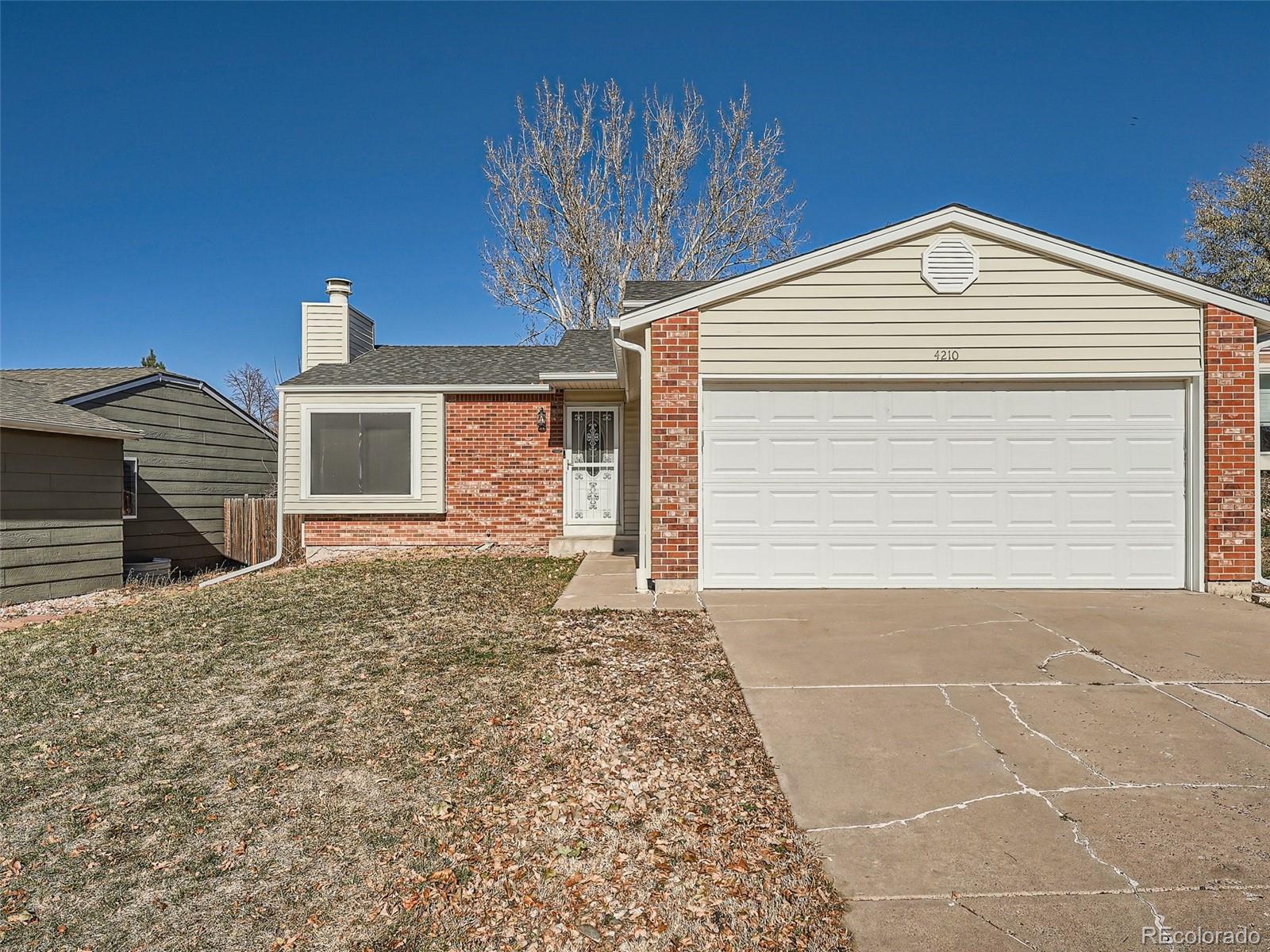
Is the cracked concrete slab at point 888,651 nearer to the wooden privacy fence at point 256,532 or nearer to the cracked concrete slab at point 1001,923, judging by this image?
the cracked concrete slab at point 1001,923

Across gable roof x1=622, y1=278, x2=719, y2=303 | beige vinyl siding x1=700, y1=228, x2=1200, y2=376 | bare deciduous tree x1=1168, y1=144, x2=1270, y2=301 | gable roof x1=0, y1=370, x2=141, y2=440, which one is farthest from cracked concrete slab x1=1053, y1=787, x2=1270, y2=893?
bare deciduous tree x1=1168, y1=144, x2=1270, y2=301

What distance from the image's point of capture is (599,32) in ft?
48.2

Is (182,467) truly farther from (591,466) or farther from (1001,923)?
(1001,923)

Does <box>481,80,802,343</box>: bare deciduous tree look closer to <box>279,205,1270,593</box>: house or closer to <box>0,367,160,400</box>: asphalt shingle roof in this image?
<box>0,367,160,400</box>: asphalt shingle roof

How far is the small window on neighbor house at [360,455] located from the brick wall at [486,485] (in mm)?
509

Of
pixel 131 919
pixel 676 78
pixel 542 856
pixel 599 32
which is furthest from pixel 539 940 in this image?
pixel 676 78

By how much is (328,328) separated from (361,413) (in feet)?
9.01

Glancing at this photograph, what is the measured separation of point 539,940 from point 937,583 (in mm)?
6231

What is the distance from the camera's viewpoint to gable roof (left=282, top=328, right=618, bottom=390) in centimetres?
1170

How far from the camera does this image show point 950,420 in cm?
738

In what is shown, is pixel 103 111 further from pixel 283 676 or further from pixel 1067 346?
pixel 1067 346

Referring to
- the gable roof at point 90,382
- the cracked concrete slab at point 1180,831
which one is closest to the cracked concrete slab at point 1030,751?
the cracked concrete slab at point 1180,831

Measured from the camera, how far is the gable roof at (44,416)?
874 cm

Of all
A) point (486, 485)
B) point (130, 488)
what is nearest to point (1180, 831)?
point (486, 485)
